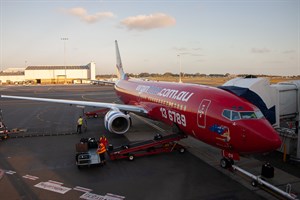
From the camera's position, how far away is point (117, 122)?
19.5m

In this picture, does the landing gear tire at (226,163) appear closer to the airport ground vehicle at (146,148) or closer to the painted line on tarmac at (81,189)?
the airport ground vehicle at (146,148)

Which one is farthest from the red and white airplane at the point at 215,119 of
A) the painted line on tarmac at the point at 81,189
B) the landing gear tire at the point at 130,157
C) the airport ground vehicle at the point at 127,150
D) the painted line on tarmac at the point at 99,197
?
the painted line on tarmac at the point at 81,189

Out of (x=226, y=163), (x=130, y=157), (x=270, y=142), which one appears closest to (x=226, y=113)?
(x=270, y=142)

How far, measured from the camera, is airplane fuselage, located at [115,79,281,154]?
35.8ft

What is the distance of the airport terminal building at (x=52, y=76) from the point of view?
408 ft

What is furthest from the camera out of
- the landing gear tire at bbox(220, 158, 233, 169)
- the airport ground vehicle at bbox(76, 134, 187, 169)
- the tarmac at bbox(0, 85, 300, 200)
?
the airport ground vehicle at bbox(76, 134, 187, 169)

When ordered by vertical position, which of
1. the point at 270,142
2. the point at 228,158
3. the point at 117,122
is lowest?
the point at 228,158

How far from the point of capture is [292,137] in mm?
15016

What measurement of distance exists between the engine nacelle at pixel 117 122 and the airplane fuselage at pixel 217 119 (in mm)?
2539

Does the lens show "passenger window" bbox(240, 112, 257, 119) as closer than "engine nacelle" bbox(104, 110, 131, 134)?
Yes

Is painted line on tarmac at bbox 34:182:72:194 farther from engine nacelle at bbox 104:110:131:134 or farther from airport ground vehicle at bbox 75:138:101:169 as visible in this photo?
engine nacelle at bbox 104:110:131:134

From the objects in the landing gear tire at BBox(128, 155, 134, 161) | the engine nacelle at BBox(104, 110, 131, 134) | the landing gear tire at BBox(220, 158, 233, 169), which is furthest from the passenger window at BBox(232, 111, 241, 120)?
the engine nacelle at BBox(104, 110, 131, 134)

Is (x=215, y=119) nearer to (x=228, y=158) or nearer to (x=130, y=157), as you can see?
(x=228, y=158)

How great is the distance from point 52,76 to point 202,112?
123474 millimetres
